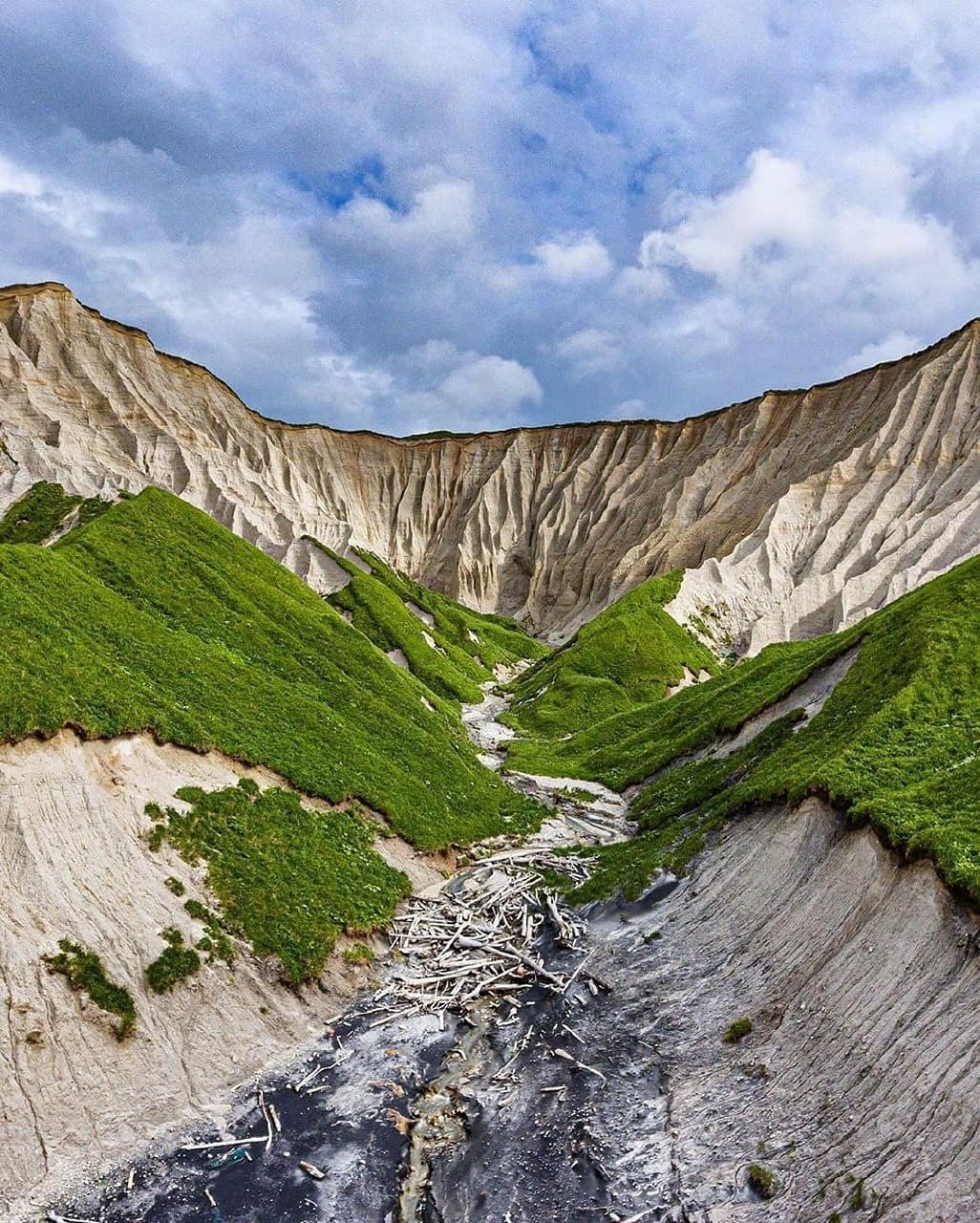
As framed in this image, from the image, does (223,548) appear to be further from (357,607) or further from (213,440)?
(213,440)

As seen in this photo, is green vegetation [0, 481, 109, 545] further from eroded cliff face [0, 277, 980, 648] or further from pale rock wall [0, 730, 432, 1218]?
pale rock wall [0, 730, 432, 1218]

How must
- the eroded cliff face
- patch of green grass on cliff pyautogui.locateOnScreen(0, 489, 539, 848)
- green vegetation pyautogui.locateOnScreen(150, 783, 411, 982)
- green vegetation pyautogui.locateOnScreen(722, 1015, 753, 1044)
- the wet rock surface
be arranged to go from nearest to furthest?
the wet rock surface
green vegetation pyautogui.locateOnScreen(722, 1015, 753, 1044)
green vegetation pyautogui.locateOnScreen(150, 783, 411, 982)
patch of green grass on cliff pyautogui.locateOnScreen(0, 489, 539, 848)
the eroded cliff face

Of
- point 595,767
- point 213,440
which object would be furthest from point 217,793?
point 213,440

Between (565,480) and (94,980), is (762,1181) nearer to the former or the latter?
(94,980)

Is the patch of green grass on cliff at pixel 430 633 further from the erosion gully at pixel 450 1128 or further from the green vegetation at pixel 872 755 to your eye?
the erosion gully at pixel 450 1128

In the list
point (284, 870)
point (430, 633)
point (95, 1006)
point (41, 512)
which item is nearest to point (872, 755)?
point (284, 870)

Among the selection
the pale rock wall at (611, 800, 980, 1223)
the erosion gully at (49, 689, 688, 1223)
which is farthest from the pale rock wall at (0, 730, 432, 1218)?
the pale rock wall at (611, 800, 980, 1223)
